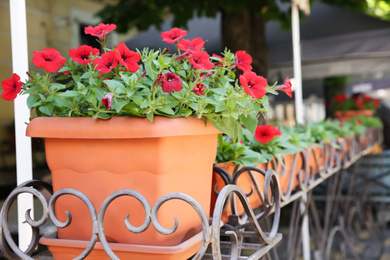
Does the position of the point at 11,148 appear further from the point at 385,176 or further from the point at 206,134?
the point at 385,176

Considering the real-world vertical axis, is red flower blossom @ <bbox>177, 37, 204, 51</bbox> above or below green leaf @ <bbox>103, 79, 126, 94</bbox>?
above

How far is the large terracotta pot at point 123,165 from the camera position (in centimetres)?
78

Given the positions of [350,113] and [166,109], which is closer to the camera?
[166,109]

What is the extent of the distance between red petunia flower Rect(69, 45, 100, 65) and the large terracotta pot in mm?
121

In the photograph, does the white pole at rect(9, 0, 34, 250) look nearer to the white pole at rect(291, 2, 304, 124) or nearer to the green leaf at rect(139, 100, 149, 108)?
the green leaf at rect(139, 100, 149, 108)

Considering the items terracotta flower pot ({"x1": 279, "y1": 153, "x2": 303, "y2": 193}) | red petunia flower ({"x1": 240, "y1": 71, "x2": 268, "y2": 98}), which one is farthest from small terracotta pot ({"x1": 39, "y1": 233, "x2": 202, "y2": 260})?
terracotta flower pot ({"x1": 279, "y1": 153, "x2": 303, "y2": 193})

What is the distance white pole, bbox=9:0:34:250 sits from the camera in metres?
1.01

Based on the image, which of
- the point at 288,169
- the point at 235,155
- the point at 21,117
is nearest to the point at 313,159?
the point at 288,169

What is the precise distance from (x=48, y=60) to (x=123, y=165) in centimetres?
25

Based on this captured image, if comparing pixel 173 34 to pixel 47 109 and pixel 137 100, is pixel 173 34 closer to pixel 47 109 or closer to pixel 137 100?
pixel 137 100

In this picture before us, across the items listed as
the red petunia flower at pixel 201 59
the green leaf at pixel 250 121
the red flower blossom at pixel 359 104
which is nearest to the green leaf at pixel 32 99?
the red petunia flower at pixel 201 59

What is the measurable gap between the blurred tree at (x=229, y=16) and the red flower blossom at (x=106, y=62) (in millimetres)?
2356

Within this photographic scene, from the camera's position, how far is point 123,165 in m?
0.79

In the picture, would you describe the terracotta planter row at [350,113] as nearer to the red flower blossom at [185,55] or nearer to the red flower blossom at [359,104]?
the red flower blossom at [359,104]
